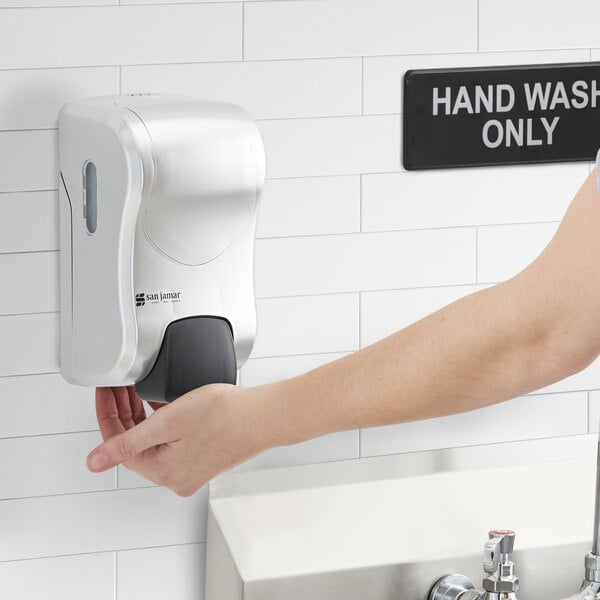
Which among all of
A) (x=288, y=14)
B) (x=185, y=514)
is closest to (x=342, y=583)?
(x=185, y=514)

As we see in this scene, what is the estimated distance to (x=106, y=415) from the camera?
3.65 feet

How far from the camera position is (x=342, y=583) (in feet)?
3.80

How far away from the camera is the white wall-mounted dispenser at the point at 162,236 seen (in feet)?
3.17

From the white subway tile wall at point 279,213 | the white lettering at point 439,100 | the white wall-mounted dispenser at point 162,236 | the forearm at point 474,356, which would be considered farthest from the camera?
the white lettering at point 439,100

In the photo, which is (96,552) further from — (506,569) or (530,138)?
(530,138)

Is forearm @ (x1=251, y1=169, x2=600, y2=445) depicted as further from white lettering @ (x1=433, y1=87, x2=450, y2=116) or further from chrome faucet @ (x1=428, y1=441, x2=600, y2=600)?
white lettering @ (x1=433, y1=87, x2=450, y2=116)

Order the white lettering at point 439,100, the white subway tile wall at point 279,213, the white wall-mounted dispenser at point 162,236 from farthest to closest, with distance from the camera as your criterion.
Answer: the white lettering at point 439,100
the white subway tile wall at point 279,213
the white wall-mounted dispenser at point 162,236

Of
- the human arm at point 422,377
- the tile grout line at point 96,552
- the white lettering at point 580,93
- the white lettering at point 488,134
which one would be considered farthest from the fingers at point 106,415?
the white lettering at point 580,93

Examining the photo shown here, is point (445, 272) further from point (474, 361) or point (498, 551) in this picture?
point (474, 361)

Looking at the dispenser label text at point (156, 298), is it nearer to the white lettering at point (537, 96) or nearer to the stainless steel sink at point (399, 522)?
the stainless steel sink at point (399, 522)

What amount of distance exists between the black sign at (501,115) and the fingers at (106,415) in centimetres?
42

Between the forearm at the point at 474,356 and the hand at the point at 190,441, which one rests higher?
the forearm at the point at 474,356

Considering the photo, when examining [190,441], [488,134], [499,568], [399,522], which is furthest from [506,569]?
[488,134]

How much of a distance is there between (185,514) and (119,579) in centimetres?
10
